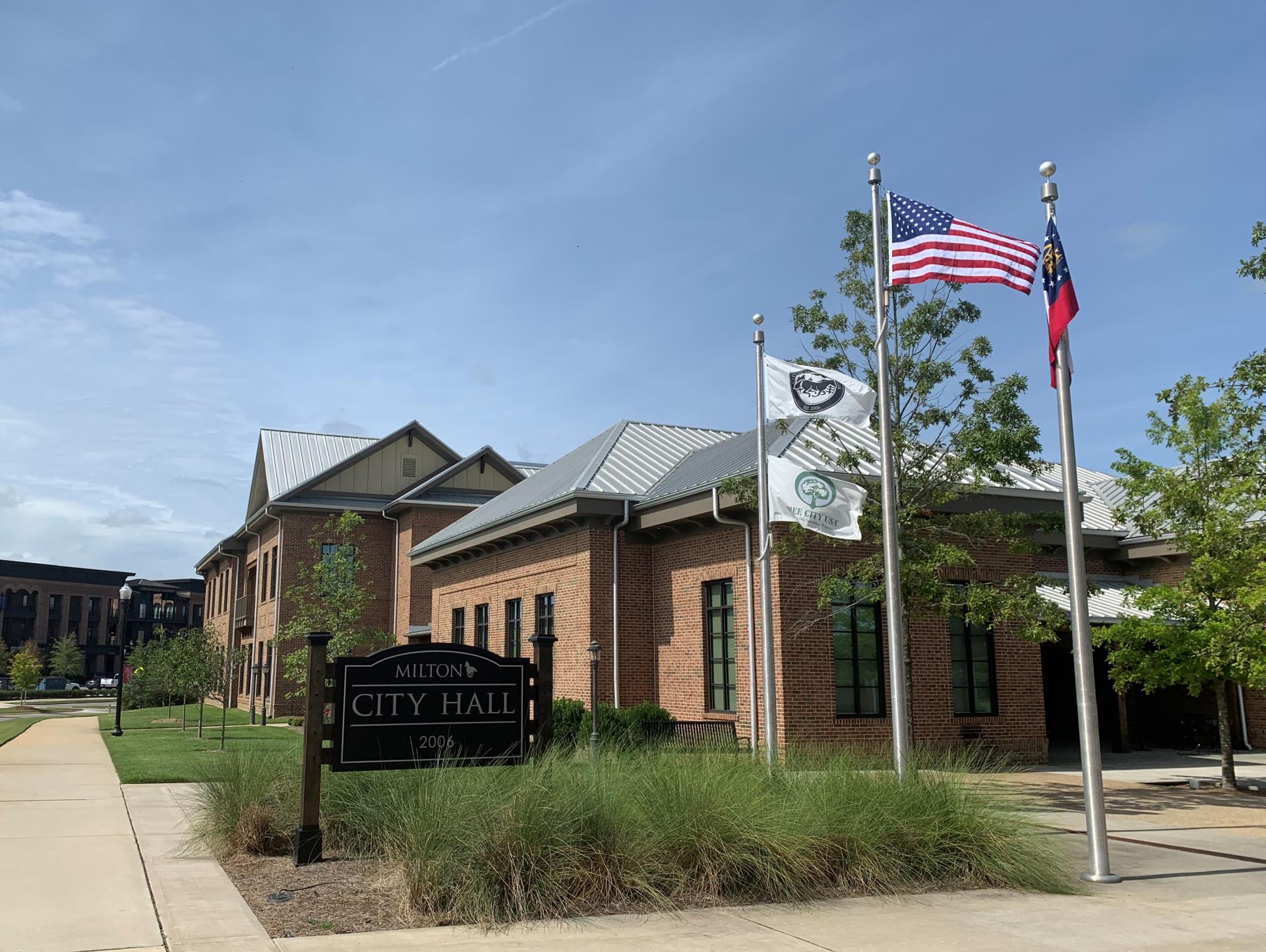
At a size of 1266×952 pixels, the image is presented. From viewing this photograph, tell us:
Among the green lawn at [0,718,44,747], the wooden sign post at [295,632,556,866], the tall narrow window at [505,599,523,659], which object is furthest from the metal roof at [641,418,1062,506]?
the green lawn at [0,718,44,747]

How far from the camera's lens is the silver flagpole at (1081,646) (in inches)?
375

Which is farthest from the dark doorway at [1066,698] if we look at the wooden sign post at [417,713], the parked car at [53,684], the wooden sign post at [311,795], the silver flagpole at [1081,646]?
the parked car at [53,684]

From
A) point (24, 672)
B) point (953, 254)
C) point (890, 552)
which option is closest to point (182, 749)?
point (890, 552)

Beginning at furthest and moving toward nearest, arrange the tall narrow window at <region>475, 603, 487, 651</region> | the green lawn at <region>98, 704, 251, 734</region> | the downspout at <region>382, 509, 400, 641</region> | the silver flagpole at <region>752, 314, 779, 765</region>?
the downspout at <region>382, 509, 400, 641</region>
the green lawn at <region>98, 704, 251, 734</region>
the tall narrow window at <region>475, 603, 487, 651</region>
the silver flagpole at <region>752, 314, 779, 765</region>

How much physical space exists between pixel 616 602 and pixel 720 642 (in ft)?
9.42

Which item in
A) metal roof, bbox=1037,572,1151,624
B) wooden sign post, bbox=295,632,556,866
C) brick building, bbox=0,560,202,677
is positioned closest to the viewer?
wooden sign post, bbox=295,632,556,866

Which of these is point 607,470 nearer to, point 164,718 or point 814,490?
point 814,490

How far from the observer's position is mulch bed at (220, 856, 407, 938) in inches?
303

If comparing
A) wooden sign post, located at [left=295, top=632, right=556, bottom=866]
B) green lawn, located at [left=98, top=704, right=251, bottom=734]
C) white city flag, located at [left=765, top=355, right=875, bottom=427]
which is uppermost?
white city flag, located at [left=765, top=355, right=875, bottom=427]

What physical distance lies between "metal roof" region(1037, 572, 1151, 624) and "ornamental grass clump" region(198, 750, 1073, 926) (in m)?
11.3

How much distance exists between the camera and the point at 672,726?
66.0 feet

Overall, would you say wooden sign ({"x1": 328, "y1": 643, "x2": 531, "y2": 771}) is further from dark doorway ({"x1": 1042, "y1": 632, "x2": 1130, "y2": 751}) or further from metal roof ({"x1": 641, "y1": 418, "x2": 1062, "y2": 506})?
dark doorway ({"x1": 1042, "y1": 632, "x2": 1130, "y2": 751})

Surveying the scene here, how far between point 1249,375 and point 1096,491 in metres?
14.3

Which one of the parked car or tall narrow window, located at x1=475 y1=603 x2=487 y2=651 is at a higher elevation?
tall narrow window, located at x1=475 y1=603 x2=487 y2=651
